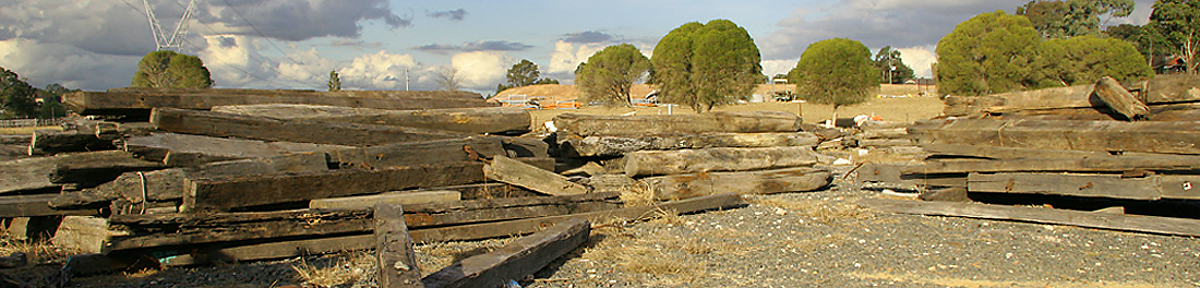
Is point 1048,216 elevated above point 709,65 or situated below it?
below

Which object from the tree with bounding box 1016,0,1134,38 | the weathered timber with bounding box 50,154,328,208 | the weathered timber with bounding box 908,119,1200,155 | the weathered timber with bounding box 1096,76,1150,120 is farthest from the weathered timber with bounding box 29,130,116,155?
the tree with bounding box 1016,0,1134,38

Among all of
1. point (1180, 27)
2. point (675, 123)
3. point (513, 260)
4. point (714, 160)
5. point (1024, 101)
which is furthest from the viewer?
point (1180, 27)

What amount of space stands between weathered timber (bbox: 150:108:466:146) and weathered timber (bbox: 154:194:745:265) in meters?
1.76

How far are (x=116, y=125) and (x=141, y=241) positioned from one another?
227 centimetres

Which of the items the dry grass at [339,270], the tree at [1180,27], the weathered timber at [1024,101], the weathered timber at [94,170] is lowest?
the dry grass at [339,270]

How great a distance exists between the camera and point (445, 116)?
7.55m

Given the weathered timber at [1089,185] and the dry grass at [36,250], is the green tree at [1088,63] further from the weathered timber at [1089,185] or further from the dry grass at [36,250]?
the dry grass at [36,250]

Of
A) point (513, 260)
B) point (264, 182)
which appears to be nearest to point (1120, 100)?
point (513, 260)

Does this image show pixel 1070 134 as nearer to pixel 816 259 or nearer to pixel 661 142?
pixel 816 259

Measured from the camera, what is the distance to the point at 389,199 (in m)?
5.61

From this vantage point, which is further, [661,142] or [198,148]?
[661,142]

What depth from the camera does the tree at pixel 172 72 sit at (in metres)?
44.1

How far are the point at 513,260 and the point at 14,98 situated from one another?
70.0m

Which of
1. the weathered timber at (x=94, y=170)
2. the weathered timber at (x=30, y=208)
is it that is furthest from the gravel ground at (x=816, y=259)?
the weathered timber at (x=30, y=208)
